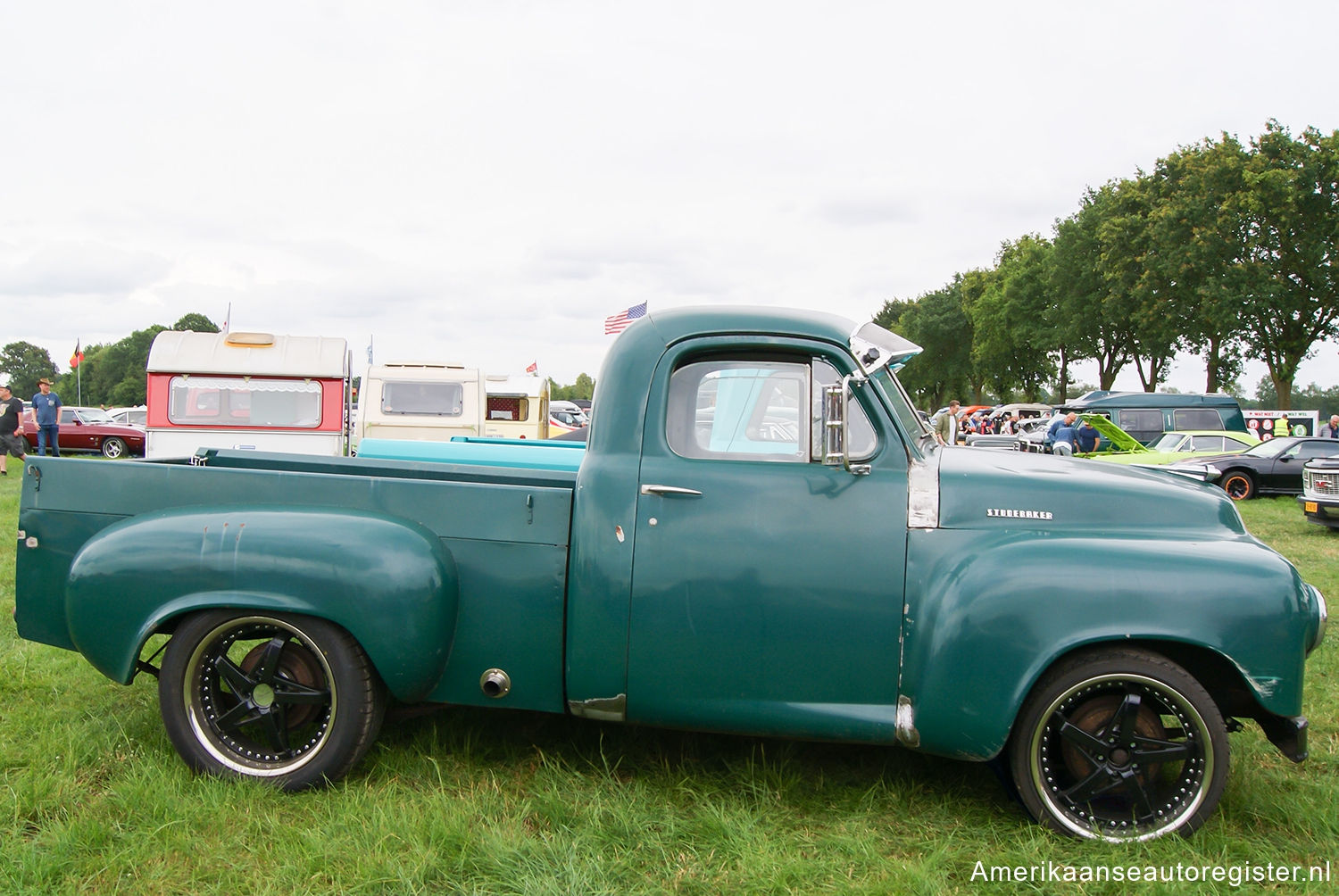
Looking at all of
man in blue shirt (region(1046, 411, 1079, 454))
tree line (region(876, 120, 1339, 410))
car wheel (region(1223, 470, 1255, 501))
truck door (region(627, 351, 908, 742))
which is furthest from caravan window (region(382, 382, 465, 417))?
tree line (region(876, 120, 1339, 410))

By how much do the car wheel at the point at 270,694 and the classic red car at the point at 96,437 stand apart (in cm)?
2416

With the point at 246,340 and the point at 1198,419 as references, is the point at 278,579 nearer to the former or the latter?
the point at 246,340

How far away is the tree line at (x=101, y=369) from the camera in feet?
291

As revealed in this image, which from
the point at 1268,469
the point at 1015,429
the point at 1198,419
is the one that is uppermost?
the point at 1198,419

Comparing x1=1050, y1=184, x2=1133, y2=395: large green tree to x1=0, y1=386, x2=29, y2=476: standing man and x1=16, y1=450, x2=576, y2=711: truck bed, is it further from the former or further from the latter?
x1=16, y1=450, x2=576, y2=711: truck bed

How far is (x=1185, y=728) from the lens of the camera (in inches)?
126

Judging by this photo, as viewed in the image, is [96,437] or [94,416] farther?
[94,416]

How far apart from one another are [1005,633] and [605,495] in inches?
58.5

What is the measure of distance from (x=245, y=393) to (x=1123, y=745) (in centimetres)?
1244

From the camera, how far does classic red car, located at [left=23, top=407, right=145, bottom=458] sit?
24.3 metres

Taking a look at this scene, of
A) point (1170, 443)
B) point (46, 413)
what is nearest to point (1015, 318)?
point (1170, 443)

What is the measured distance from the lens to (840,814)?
3445 millimetres

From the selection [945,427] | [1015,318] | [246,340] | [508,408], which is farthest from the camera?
[1015,318]

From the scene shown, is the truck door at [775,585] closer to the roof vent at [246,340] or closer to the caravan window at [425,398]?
the roof vent at [246,340]
